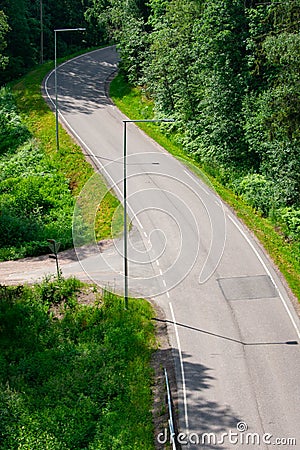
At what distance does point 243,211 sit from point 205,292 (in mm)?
7657

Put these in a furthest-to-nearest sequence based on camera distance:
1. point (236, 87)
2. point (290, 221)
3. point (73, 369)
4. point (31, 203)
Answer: point (236, 87) → point (31, 203) → point (290, 221) → point (73, 369)

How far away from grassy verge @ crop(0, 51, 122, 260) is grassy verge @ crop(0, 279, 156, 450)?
5519mm

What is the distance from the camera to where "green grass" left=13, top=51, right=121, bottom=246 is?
1187 inches

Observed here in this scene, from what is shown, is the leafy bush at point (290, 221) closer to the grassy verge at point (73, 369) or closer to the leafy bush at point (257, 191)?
the leafy bush at point (257, 191)

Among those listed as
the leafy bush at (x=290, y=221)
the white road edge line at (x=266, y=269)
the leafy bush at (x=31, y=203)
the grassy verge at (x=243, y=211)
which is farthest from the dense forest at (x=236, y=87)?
the leafy bush at (x=31, y=203)

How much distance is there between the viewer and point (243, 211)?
29.1 m

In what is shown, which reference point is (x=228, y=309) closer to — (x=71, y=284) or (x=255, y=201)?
(x=71, y=284)

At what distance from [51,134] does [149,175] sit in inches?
390

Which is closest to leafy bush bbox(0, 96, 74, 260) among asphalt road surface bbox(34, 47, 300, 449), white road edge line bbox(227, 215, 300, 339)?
asphalt road surface bbox(34, 47, 300, 449)

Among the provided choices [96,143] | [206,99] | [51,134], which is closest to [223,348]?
[206,99]
